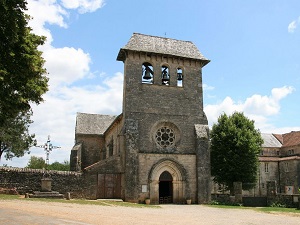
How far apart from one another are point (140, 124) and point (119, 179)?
16.9ft

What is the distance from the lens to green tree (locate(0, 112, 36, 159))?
33125mm

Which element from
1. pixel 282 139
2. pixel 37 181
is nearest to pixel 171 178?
pixel 37 181

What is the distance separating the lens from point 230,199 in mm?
29422

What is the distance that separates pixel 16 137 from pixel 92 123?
9809 mm

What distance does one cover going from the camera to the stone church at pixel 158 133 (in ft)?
88.9

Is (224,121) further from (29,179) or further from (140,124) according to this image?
(29,179)

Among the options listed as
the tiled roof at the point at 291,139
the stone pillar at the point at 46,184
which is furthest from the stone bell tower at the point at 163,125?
the tiled roof at the point at 291,139

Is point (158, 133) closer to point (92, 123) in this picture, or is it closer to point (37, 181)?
point (37, 181)

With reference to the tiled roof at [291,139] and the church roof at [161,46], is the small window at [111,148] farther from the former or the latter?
the tiled roof at [291,139]

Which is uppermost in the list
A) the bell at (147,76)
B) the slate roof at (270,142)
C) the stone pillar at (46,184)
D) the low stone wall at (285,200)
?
the bell at (147,76)

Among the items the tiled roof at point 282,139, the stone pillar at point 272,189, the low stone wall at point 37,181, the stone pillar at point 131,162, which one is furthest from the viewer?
the tiled roof at point 282,139

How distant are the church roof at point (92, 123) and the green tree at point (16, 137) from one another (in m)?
5.76

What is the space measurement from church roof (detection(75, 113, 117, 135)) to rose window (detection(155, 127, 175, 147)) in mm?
12918

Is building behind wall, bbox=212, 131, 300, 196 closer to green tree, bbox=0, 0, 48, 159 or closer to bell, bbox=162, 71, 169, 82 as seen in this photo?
bell, bbox=162, 71, 169, 82
